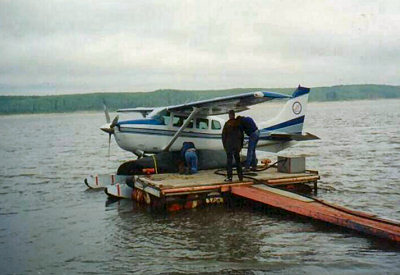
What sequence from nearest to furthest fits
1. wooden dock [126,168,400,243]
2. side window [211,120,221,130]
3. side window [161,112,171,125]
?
wooden dock [126,168,400,243] < side window [161,112,171,125] < side window [211,120,221,130]

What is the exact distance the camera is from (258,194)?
1013 cm

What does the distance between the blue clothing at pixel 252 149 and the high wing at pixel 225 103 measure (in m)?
0.88

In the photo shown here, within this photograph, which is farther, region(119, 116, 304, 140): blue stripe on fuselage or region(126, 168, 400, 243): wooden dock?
region(119, 116, 304, 140): blue stripe on fuselage

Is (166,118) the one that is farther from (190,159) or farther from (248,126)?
(248,126)

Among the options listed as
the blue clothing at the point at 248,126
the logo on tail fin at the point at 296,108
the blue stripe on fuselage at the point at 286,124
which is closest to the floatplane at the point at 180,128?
the blue stripe on fuselage at the point at 286,124

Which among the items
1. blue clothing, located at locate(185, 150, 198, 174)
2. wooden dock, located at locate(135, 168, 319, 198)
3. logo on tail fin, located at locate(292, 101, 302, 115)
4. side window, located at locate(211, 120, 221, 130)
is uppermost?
logo on tail fin, located at locate(292, 101, 302, 115)

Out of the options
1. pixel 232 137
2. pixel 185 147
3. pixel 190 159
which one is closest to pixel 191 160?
pixel 190 159

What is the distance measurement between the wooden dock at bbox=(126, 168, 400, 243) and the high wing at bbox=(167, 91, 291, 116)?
1.76m

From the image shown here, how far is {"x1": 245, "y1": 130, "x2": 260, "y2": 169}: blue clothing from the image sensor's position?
1196cm

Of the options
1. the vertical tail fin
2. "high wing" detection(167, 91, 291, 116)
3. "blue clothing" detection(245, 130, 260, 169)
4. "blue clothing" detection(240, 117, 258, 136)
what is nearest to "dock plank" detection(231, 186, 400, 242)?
"blue clothing" detection(245, 130, 260, 169)

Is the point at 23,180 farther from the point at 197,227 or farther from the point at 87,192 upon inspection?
the point at 197,227

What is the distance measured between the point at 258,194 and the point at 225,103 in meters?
3.00

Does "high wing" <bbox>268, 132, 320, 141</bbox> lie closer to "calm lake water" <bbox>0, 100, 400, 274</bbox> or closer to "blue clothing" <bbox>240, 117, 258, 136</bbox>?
"calm lake water" <bbox>0, 100, 400, 274</bbox>

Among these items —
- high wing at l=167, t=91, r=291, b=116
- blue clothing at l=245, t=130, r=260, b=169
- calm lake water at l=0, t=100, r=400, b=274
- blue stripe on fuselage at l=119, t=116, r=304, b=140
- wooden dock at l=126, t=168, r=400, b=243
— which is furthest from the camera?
blue stripe on fuselage at l=119, t=116, r=304, b=140
